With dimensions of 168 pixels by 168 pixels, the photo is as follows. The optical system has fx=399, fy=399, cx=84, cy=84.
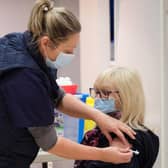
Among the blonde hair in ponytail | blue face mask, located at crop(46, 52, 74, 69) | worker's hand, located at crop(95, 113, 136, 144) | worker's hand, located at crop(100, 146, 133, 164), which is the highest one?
the blonde hair in ponytail

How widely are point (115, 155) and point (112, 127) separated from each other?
139 millimetres

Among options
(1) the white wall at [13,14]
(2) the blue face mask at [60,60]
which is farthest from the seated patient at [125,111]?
(1) the white wall at [13,14]

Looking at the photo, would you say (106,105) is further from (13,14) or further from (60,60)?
(13,14)

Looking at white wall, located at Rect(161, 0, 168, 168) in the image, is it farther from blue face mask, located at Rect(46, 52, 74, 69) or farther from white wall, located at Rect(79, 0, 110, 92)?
white wall, located at Rect(79, 0, 110, 92)

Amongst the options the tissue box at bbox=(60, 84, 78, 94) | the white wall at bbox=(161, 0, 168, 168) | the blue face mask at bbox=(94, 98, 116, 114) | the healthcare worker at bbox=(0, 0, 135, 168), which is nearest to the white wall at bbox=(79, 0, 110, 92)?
the tissue box at bbox=(60, 84, 78, 94)

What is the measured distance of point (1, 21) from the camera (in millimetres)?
4109

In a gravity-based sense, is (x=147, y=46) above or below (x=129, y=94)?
above

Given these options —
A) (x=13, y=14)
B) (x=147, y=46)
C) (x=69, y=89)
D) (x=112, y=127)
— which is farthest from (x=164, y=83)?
(x=13, y=14)

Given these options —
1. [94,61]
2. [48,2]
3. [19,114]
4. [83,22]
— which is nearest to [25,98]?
[19,114]

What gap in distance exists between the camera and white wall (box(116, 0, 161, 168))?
238 centimetres

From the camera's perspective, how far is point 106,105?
173cm

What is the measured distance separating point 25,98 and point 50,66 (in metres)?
0.22

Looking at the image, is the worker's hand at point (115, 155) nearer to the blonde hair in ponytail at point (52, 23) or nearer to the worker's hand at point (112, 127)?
the worker's hand at point (112, 127)

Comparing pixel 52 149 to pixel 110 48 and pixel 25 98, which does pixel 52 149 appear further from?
pixel 110 48
